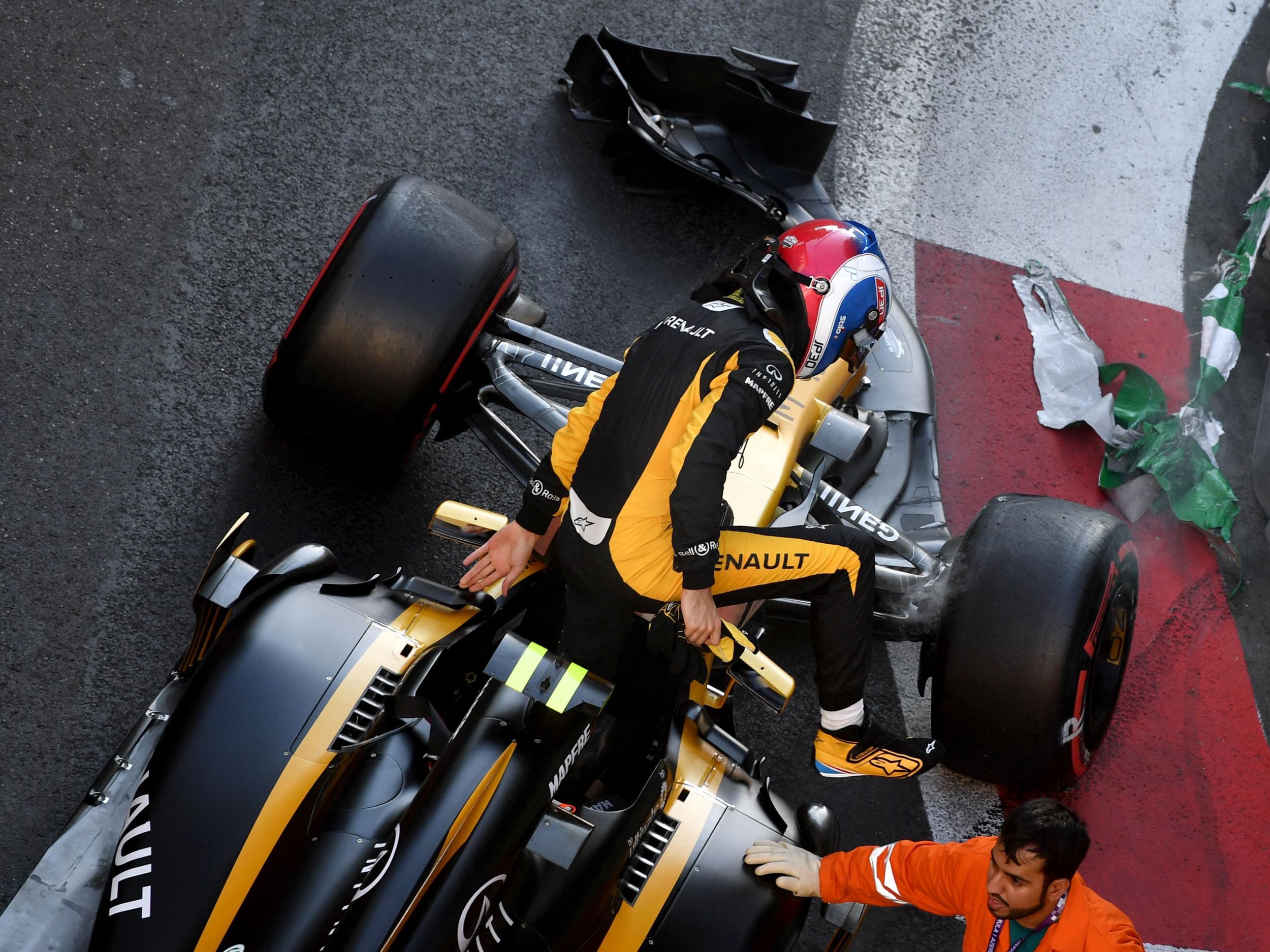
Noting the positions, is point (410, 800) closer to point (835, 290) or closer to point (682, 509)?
point (682, 509)

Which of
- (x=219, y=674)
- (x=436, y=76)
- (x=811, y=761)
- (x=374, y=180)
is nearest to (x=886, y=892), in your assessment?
(x=811, y=761)

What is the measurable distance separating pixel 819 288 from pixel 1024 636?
48.8 inches

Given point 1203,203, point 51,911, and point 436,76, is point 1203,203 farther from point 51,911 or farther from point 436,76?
point 51,911

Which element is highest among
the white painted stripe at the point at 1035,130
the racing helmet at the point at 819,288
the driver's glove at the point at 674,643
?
the white painted stripe at the point at 1035,130

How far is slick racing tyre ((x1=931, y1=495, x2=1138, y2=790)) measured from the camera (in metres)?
3.34

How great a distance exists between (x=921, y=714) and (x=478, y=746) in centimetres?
229

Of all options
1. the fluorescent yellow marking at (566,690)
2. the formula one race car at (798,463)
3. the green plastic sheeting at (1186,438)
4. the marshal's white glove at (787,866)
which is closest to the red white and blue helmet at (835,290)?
the formula one race car at (798,463)

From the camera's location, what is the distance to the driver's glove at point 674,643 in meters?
2.92

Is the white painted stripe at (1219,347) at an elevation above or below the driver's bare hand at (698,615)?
above

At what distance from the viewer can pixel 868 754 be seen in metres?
3.26

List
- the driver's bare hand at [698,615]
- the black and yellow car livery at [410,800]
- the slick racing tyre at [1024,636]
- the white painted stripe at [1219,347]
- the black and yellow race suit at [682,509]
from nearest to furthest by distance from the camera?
1. the black and yellow car livery at [410,800]
2. the black and yellow race suit at [682,509]
3. the driver's bare hand at [698,615]
4. the slick racing tyre at [1024,636]
5. the white painted stripe at [1219,347]

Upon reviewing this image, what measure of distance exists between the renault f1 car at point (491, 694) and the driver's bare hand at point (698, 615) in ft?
0.55

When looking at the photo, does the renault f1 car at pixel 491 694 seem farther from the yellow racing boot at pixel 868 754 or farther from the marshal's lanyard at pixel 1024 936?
the marshal's lanyard at pixel 1024 936

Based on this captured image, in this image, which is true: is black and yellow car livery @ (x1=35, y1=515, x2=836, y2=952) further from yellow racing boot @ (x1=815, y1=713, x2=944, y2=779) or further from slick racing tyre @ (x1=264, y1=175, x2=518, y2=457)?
slick racing tyre @ (x1=264, y1=175, x2=518, y2=457)
